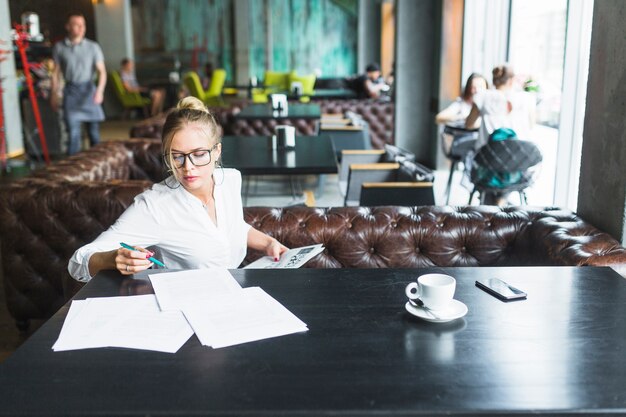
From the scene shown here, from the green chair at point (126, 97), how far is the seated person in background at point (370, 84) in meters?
5.79

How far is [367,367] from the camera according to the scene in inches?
47.8

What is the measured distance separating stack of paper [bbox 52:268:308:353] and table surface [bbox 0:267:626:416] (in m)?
0.03

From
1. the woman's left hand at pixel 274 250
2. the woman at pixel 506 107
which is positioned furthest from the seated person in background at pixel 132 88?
the woman's left hand at pixel 274 250

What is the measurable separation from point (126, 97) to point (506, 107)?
10669mm

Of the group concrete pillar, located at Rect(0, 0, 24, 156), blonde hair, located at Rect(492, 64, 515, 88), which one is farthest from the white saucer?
concrete pillar, located at Rect(0, 0, 24, 156)

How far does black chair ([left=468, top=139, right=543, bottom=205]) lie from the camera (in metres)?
4.12

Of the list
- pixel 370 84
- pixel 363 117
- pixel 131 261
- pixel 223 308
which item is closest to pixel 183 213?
pixel 131 261

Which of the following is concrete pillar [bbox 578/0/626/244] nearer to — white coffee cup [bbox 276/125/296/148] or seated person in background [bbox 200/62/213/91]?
white coffee cup [bbox 276/125/296/148]

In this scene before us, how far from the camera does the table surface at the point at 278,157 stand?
12.1 feet

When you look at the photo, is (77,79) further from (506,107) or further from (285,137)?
(506,107)

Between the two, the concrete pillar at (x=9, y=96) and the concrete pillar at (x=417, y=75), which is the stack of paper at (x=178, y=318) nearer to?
the concrete pillar at (x=417, y=75)

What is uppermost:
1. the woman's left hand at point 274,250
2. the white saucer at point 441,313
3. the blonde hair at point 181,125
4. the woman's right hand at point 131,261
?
the blonde hair at point 181,125

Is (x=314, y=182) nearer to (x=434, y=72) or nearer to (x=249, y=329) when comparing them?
(x=434, y=72)

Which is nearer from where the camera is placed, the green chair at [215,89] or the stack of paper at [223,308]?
the stack of paper at [223,308]
